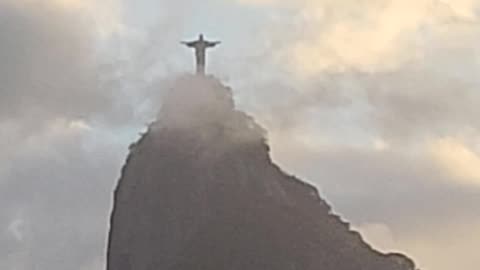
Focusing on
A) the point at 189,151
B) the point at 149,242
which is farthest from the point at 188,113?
the point at 149,242

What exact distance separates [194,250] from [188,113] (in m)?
12.8

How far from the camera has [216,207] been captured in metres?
147

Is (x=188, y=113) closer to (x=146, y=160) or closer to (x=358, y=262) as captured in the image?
(x=146, y=160)

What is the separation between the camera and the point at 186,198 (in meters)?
147

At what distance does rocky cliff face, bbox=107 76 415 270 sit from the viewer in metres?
145

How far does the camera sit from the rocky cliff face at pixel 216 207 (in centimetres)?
14512

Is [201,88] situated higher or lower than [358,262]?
higher

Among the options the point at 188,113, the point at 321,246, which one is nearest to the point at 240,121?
the point at 188,113

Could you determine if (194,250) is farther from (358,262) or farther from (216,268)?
(358,262)

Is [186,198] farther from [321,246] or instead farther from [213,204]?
[321,246]

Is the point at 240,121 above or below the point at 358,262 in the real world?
above

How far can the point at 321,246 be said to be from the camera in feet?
477

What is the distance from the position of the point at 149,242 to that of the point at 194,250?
4.34 metres

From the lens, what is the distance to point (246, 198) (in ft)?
484
